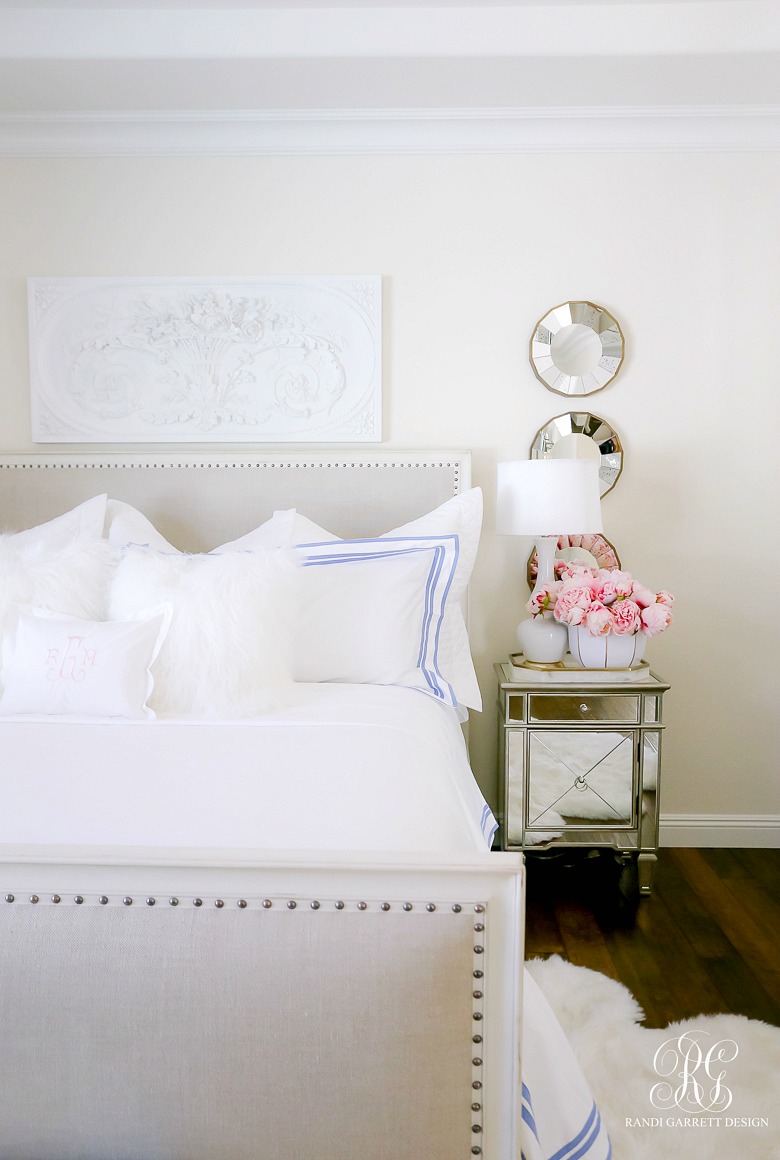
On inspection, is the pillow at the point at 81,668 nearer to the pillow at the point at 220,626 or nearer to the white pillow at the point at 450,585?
the pillow at the point at 220,626

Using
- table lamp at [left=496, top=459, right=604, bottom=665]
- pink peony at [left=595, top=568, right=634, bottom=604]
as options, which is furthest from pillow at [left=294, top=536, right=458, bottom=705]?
pink peony at [left=595, top=568, right=634, bottom=604]

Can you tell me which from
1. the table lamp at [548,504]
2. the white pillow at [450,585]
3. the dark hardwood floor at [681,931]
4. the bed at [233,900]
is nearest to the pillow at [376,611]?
the white pillow at [450,585]

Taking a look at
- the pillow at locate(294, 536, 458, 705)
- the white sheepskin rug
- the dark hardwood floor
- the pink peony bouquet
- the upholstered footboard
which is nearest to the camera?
the upholstered footboard

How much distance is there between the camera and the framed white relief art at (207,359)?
112 inches

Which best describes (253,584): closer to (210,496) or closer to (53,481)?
(210,496)

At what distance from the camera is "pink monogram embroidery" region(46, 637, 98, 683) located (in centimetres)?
182

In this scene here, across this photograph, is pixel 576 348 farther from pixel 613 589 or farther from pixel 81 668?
pixel 81 668

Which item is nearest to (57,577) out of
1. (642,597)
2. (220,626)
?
(220,626)

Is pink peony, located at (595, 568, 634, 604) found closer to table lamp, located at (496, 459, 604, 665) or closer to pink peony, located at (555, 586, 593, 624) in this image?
pink peony, located at (555, 586, 593, 624)

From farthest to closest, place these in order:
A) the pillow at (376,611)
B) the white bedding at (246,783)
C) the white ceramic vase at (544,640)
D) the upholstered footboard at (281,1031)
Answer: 1. the white ceramic vase at (544,640)
2. the pillow at (376,611)
3. the white bedding at (246,783)
4. the upholstered footboard at (281,1031)

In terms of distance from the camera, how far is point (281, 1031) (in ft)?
3.13

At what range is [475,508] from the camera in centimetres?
253

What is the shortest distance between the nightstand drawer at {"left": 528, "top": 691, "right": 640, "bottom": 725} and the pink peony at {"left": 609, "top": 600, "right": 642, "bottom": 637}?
0.21 meters

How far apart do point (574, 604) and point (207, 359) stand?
4.97 feet
